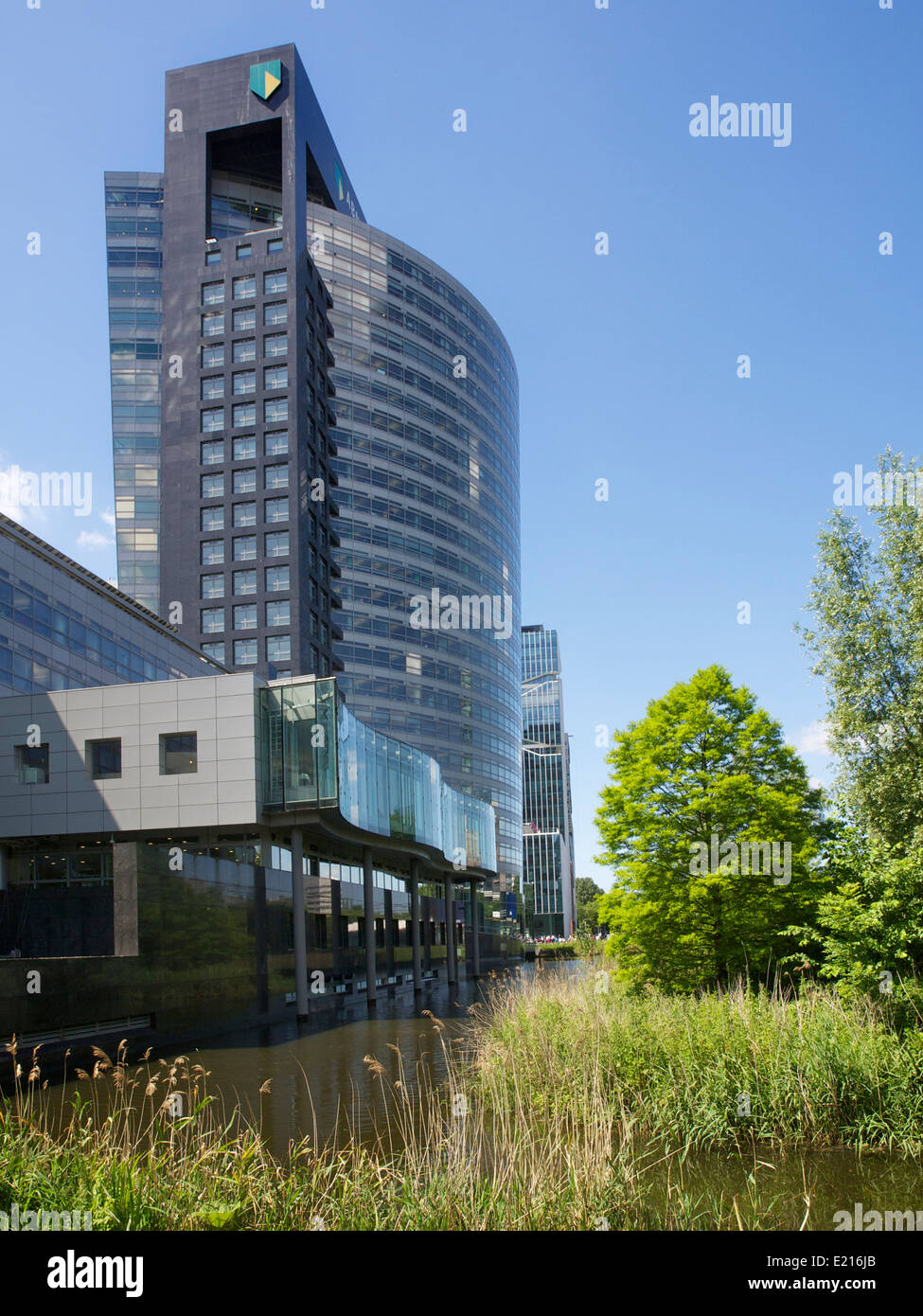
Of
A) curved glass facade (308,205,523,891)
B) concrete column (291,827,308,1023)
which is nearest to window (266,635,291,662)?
curved glass facade (308,205,523,891)

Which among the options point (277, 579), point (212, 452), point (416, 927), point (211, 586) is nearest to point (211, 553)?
point (211, 586)

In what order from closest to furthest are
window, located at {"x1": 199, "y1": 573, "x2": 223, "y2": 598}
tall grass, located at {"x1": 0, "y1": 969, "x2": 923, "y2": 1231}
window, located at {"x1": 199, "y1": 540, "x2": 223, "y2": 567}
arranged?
tall grass, located at {"x1": 0, "y1": 969, "x2": 923, "y2": 1231}
window, located at {"x1": 199, "y1": 573, "x2": 223, "y2": 598}
window, located at {"x1": 199, "y1": 540, "x2": 223, "y2": 567}

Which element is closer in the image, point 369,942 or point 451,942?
point 369,942

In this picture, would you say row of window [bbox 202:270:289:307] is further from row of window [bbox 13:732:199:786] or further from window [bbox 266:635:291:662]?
row of window [bbox 13:732:199:786]

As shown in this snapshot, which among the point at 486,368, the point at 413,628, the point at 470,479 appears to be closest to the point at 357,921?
the point at 413,628

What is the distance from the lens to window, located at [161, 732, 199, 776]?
1375 inches

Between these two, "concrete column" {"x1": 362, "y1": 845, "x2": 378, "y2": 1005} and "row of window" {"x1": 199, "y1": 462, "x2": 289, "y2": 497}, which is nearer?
"concrete column" {"x1": 362, "y1": 845, "x2": 378, "y2": 1005}

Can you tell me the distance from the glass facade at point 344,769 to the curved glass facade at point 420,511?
48162mm

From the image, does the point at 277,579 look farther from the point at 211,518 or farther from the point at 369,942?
the point at 369,942

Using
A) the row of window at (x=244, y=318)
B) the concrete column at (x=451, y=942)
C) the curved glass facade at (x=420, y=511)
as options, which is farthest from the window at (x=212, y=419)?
the concrete column at (x=451, y=942)

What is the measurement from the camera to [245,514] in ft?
274

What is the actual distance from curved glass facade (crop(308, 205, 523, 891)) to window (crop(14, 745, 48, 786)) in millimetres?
65937

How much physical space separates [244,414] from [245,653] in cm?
2033
